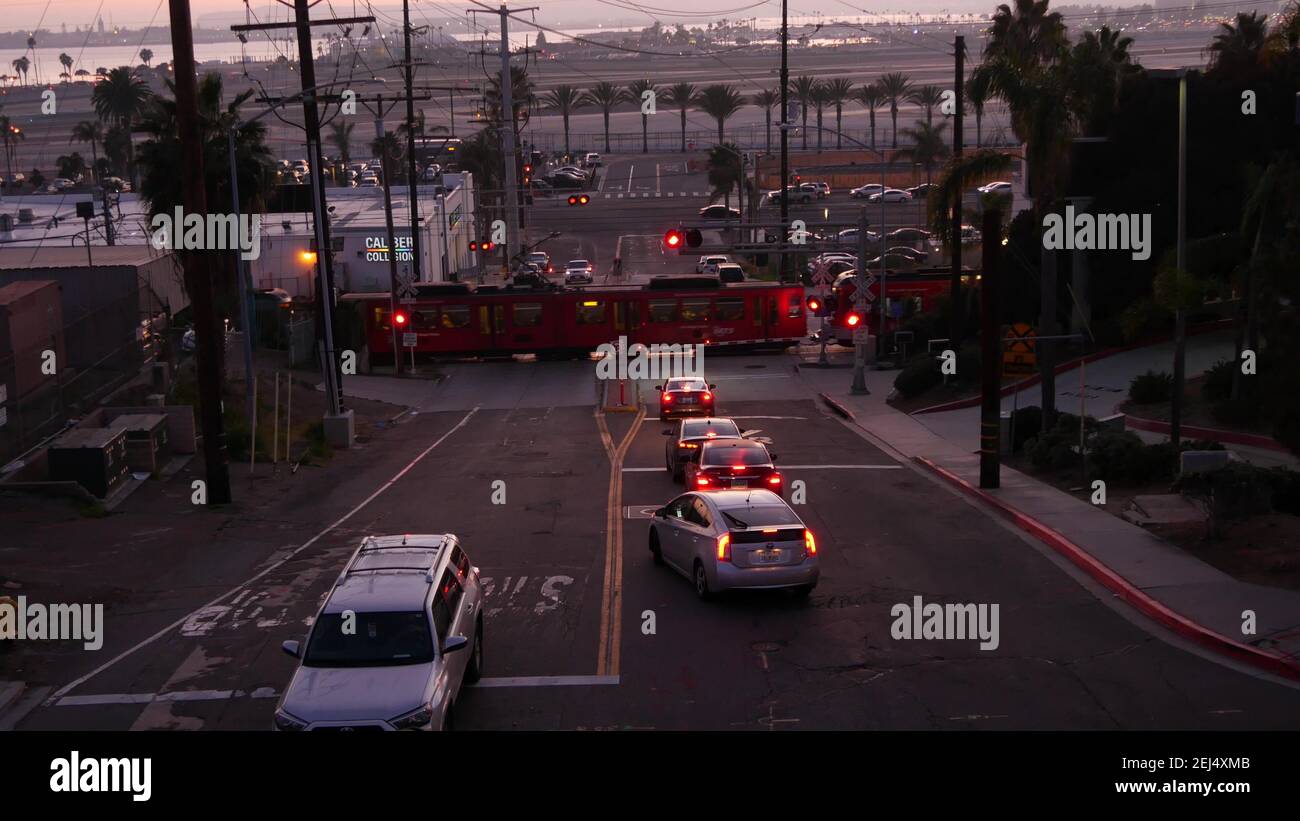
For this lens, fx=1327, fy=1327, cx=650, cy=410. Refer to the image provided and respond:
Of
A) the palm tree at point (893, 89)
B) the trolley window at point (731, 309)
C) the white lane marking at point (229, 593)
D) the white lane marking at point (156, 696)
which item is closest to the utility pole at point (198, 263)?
the white lane marking at point (229, 593)

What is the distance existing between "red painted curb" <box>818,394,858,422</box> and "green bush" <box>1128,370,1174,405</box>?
8849mm

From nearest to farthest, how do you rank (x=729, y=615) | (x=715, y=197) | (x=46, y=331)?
(x=729, y=615) → (x=46, y=331) → (x=715, y=197)

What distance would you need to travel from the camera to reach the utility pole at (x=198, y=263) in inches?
917

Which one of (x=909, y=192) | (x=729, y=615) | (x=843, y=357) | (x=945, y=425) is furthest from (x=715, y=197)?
(x=729, y=615)

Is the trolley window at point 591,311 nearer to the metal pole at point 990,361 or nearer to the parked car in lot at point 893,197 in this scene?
the metal pole at point 990,361

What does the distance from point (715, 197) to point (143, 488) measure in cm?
8263

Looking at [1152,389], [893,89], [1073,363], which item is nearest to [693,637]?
[1152,389]

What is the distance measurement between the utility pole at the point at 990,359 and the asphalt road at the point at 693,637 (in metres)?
1.05

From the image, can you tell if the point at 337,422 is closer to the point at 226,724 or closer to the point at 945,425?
the point at 945,425

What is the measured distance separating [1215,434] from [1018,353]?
5.63m

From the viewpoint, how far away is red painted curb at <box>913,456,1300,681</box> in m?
13.3

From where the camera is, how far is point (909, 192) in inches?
4328

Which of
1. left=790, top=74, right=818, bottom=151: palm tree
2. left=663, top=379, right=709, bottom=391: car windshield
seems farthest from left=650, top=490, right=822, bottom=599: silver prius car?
left=790, top=74, right=818, bottom=151: palm tree

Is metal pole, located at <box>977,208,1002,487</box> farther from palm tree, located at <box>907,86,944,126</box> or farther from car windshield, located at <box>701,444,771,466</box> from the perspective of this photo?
palm tree, located at <box>907,86,944,126</box>
